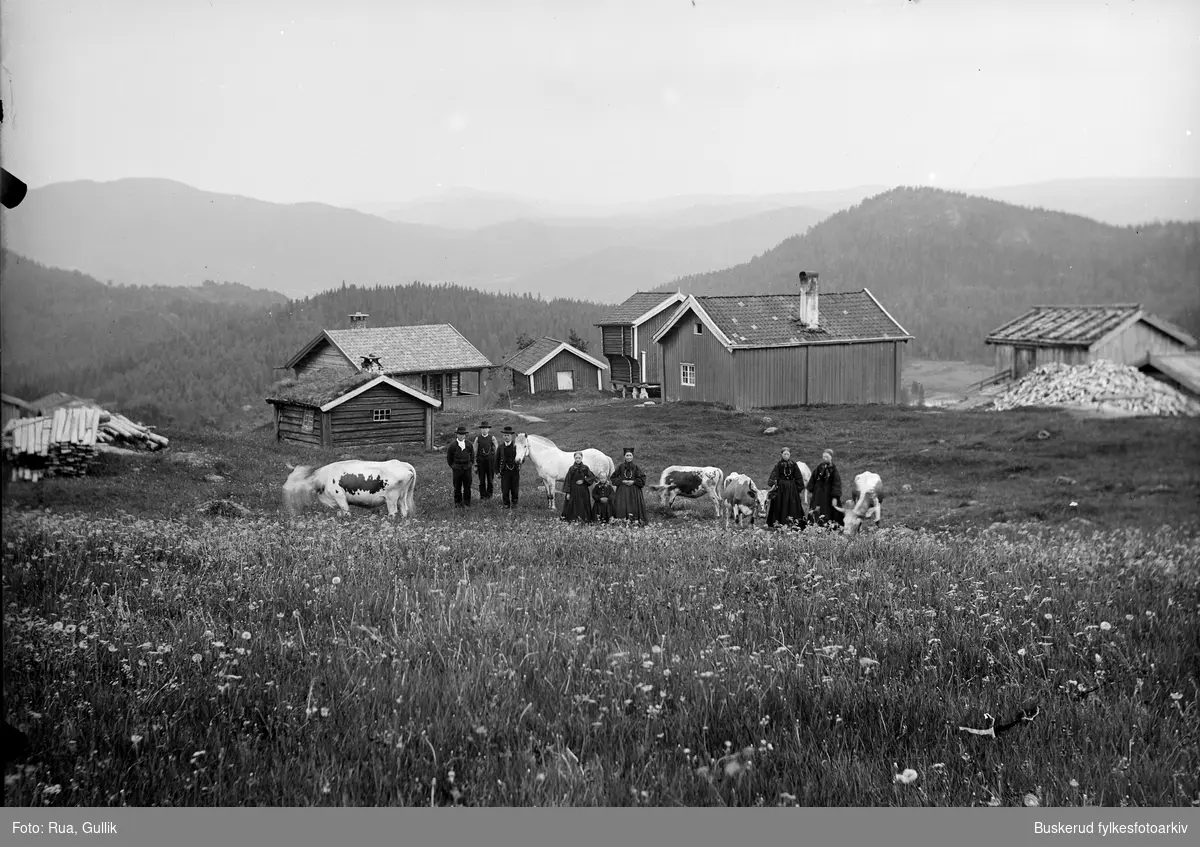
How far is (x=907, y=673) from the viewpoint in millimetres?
5676

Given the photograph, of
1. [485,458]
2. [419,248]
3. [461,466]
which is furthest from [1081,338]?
[419,248]

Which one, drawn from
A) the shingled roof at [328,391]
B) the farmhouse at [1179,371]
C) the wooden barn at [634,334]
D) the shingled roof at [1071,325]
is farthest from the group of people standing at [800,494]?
the wooden barn at [634,334]

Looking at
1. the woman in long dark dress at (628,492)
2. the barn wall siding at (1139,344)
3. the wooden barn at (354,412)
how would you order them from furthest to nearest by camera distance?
the wooden barn at (354,412)
the woman in long dark dress at (628,492)
the barn wall siding at (1139,344)

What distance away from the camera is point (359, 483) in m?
19.7

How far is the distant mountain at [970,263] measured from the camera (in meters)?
5.95

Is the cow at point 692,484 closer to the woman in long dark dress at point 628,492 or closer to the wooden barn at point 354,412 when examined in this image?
the woman in long dark dress at point 628,492

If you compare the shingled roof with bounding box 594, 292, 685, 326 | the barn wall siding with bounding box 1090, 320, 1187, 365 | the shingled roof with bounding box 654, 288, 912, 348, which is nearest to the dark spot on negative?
the barn wall siding with bounding box 1090, 320, 1187, 365

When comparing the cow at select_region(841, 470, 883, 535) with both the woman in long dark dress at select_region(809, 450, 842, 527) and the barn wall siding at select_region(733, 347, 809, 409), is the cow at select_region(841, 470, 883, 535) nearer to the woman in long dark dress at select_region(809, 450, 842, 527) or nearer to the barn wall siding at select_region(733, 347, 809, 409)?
the woman in long dark dress at select_region(809, 450, 842, 527)

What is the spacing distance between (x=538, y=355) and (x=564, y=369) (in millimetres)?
1869

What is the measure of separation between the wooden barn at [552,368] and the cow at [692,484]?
3308 centimetres

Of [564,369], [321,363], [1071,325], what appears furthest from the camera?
[564,369]

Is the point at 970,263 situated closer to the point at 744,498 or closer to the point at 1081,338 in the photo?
the point at 744,498

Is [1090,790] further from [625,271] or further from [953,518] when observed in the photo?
[625,271]

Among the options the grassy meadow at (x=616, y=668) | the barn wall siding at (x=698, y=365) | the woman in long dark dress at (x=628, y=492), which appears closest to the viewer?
the grassy meadow at (x=616, y=668)
